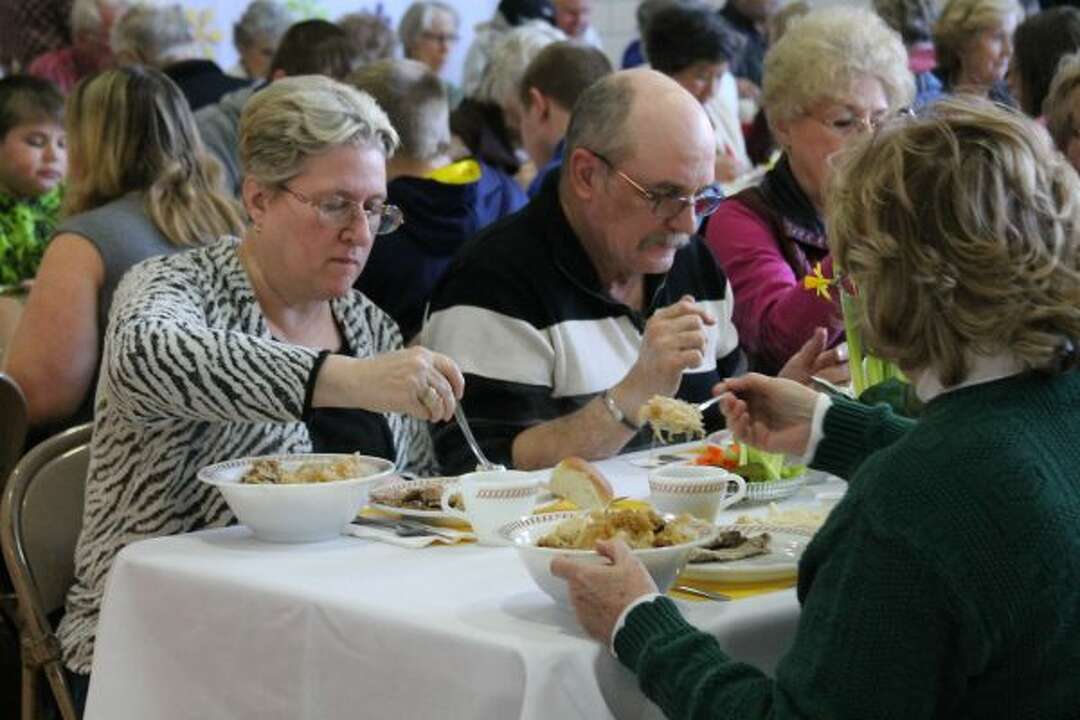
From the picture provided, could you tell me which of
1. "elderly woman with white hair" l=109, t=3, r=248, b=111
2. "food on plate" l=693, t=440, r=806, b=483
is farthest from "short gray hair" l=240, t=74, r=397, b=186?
"elderly woman with white hair" l=109, t=3, r=248, b=111

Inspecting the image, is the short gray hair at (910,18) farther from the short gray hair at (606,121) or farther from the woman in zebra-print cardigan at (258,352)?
the woman in zebra-print cardigan at (258,352)

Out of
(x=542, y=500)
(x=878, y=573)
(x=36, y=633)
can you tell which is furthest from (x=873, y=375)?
(x=36, y=633)

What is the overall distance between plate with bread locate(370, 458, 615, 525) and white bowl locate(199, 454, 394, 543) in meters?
0.10

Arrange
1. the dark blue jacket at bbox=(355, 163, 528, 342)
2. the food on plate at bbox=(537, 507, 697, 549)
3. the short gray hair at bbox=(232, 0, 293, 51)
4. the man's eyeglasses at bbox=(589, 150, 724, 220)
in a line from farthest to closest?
the short gray hair at bbox=(232, 0, 293, 51)
the dark blue jacket at bbox=(355, 163, 528, 342)
the man's eyeglasses at bbox=(589, 150, 724, 220)
the food on plate at bbox=(537, 507, 697, 549)

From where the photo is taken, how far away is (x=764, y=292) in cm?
376

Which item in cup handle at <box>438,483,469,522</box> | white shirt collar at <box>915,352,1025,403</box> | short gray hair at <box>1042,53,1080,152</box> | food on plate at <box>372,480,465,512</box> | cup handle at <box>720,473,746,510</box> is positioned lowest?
food on plate at <box>372,480,465,512</box>

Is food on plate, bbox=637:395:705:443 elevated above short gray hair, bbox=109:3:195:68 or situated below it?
above

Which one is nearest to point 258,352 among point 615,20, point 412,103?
point 412,103

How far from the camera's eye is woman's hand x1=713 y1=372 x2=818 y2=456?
2340 millimetres

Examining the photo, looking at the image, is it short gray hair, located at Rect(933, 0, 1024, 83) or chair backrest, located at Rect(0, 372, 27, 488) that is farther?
short gray hair, located at Rect(933, 0, 1024, 83)

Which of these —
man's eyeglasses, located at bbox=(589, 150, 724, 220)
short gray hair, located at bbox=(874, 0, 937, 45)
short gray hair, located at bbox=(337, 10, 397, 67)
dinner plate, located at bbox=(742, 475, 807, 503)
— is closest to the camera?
dinner plate, located at bbox=(742, 475, 807, 503)

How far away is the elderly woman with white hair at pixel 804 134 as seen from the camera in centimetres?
384

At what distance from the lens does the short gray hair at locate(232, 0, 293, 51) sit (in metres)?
7.38

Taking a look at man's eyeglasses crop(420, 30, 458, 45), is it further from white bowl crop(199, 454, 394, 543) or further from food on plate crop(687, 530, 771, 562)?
food on plate crop(687, 530, 771, 562)
